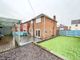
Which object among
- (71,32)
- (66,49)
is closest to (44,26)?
(66,49)

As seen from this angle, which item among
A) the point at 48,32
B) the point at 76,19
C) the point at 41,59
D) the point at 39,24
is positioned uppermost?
the point at 76,19

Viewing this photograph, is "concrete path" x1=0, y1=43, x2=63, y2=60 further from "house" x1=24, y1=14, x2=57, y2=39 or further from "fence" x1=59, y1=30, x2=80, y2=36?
"fence" x1=59, y1=30, x2=80, y2=36

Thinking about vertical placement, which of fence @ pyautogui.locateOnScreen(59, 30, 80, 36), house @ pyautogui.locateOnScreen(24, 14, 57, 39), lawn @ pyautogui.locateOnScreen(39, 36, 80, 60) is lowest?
lawn @ pyautogui.locateOnScreen(39, 36, 80, 60)

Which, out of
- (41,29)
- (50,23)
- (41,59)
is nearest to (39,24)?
(41,29)

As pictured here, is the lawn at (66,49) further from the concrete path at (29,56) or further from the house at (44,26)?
the house at (44,26)

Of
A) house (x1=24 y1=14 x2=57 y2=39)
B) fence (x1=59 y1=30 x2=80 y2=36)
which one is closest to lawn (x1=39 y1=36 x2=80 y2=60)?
house (x1=24 y1=14 x2=57 y2=39)

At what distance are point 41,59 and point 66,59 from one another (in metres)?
1.68

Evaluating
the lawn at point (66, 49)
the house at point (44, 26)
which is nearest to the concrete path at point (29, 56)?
the lawn at point (66, 49)

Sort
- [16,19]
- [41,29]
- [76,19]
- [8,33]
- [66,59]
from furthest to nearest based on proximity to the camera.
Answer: [76,19] < [8,33] < [41,29] < [16,19] < [66,59]

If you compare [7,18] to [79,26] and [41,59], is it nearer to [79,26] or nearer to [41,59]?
[41,59]

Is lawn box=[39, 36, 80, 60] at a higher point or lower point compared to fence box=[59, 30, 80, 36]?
lower

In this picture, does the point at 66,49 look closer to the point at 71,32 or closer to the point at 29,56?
the point at 29,56

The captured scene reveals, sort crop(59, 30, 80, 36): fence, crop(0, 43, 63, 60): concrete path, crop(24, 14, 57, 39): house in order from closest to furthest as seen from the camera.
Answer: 1. crop(0, 43, 63, 60): concrete path
2. crop(24, 14, 57, 39): house
3. crop(59, 30, 80, 36): fence

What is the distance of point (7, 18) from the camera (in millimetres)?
7457
